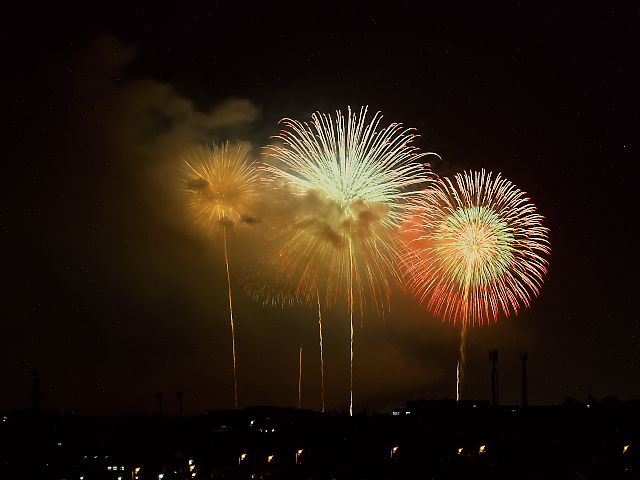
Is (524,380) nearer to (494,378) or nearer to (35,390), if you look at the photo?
(494,378)

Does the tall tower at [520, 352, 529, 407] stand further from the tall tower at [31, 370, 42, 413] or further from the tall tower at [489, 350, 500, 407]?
the tall tower at [31, 370, 42, 413]

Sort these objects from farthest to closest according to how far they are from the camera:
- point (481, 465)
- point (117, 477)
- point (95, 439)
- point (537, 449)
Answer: point (95, 439), point (537, 449), point (117, 477), point (481, 465)

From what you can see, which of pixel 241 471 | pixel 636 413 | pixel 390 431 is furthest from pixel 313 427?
pixel 636 413

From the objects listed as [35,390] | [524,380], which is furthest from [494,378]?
[35,390]

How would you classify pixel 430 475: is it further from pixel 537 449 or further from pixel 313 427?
pixel 313 427

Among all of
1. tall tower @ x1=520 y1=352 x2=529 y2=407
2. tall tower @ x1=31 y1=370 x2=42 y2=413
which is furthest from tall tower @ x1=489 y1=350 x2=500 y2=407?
tall tower @ x1=31 y1=370 x2=42 y2=413

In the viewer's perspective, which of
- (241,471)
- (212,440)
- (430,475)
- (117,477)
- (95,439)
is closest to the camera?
(430,475)

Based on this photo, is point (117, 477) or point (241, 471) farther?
point (117, 477)

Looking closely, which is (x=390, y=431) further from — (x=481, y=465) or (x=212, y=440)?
(x=481, y=465)

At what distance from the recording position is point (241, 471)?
61062mm

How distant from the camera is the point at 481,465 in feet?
176

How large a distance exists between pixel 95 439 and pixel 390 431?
97.3 feet

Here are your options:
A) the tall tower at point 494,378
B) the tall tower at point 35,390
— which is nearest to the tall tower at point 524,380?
the tall tower at point 494,378

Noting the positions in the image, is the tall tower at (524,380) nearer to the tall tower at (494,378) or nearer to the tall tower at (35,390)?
the tall tower at (494,378)
